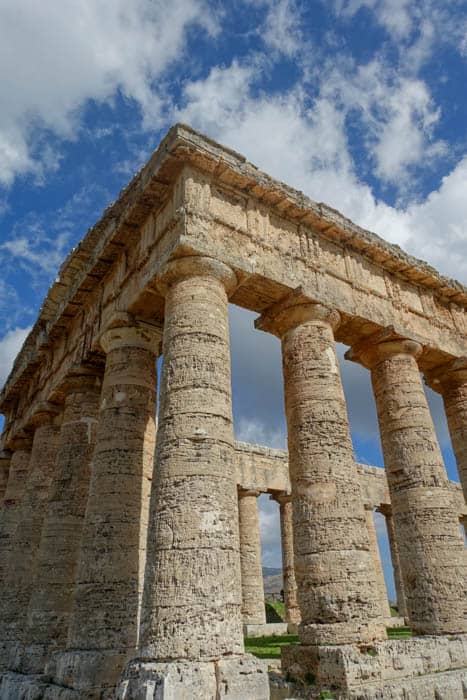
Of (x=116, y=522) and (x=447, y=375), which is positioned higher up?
(x=447, y=375)

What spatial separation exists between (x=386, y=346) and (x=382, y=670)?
720 centimetres

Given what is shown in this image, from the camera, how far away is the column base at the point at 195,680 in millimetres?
5879

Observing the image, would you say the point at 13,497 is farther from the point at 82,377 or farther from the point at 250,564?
the point at 250,564

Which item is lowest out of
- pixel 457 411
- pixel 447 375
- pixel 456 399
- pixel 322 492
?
pixel 322 492

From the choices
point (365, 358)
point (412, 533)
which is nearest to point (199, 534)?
point (412, 533)

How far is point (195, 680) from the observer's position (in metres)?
6.04

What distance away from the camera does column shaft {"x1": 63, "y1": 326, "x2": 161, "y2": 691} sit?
28.8ft

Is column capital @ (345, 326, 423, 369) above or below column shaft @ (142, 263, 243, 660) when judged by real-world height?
above

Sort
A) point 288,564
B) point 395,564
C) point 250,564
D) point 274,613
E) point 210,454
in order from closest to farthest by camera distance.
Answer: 1. point 210,454
2. point 250,564
3. point 288,564
4. point 395,564
5. point 274,613

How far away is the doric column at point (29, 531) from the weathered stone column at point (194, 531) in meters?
7.20

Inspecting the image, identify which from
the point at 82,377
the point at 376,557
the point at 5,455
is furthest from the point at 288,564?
the point at 82,377

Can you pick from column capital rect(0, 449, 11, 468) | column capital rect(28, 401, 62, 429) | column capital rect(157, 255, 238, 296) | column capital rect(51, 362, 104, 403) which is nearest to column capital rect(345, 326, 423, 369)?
column capital rect(157, 255, 238, 296)

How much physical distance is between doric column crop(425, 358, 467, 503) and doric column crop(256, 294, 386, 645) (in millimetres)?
5012

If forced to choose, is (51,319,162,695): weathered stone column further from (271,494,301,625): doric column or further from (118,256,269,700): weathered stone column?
(271,494,301,625): doric column
